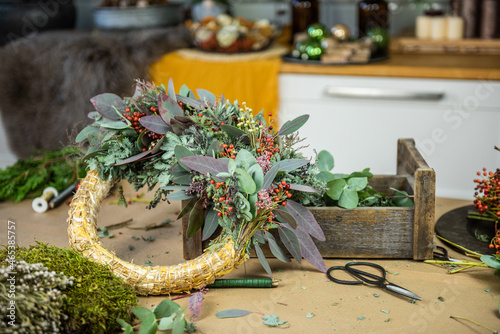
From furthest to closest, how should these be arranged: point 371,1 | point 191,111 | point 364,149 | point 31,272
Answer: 1. point 371,1
2. point 364,149
3. point 191,111
4. point 31,272

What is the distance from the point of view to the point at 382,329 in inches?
29.2

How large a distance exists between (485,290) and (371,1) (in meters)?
2.01

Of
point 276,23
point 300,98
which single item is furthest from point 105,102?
point 276,23

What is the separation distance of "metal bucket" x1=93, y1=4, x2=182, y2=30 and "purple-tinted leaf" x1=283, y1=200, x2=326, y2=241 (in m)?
2.11

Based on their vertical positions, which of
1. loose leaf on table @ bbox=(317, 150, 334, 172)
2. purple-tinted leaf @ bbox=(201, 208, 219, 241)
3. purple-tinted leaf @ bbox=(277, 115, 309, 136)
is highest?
purple-tinted leaf @ bbox=(277, 115, 309, 136)

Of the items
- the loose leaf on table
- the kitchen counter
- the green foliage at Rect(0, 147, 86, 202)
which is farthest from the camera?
the kitchen counter

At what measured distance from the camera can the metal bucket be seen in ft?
8.75

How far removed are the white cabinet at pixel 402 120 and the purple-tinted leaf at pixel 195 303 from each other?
1.50 metres

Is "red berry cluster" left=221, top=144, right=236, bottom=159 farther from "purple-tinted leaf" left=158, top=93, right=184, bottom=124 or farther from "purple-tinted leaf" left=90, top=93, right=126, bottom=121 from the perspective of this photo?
"purple-tinted leaf" left=90, top=93, right=126, bottom=121

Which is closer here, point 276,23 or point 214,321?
point 214,321

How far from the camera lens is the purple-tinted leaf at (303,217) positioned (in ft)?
2.80

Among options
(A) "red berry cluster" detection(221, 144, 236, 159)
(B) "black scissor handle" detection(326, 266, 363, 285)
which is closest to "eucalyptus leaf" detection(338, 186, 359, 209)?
(B) "black scissor handle" detection(326, 266, 363, 285)

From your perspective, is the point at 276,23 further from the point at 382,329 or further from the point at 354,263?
the point at 382,329

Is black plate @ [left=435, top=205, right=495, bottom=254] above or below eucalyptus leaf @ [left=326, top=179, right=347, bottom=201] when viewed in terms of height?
below
